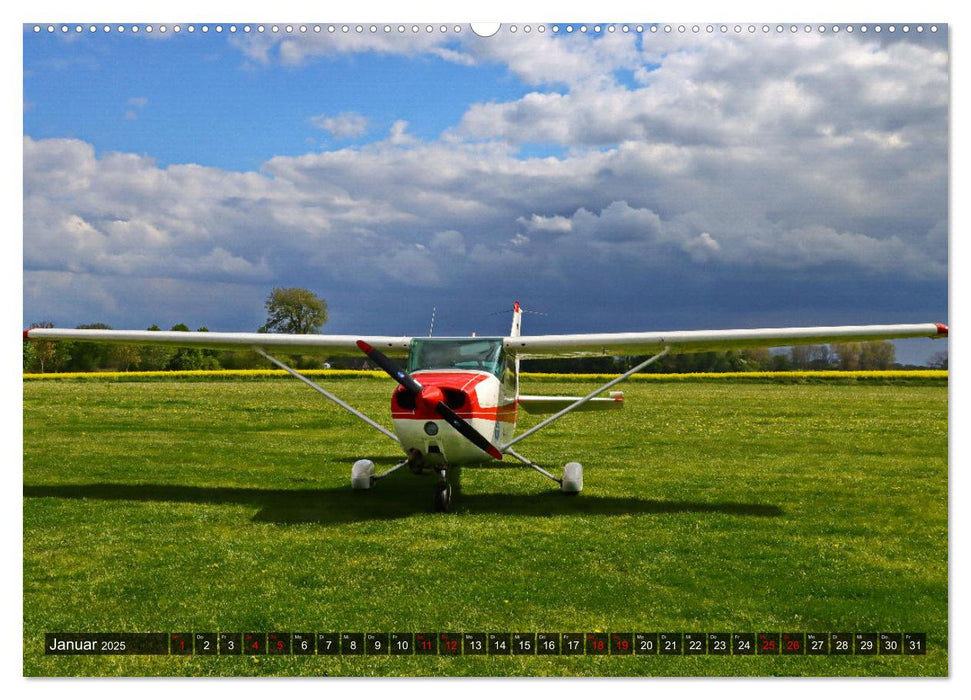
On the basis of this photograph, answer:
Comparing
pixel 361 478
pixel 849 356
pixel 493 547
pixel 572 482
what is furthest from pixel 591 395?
pixel 849 356

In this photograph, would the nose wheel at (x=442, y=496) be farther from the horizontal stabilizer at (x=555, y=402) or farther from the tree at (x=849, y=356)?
the tree at (x=849, y=356)

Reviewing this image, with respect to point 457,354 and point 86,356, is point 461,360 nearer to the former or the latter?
point 457,354

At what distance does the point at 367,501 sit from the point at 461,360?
2.47m

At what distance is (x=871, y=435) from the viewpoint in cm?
1695

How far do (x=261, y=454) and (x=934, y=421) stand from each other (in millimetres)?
16191

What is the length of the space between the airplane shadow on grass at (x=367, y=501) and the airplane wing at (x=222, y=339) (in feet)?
7.24

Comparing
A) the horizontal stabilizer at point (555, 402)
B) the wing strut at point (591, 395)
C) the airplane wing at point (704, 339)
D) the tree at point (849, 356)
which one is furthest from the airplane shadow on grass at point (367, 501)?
the tree at point (849, 356)

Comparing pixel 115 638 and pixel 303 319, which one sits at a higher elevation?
pixel 303 319

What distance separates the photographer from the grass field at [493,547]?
575cm

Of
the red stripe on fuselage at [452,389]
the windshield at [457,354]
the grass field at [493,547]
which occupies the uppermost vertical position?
the windshield at [457,354]

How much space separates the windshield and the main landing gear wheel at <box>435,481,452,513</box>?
154 cm

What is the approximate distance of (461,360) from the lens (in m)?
10.0

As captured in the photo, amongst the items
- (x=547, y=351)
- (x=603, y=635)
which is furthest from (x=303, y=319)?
(x=603, y=635)
